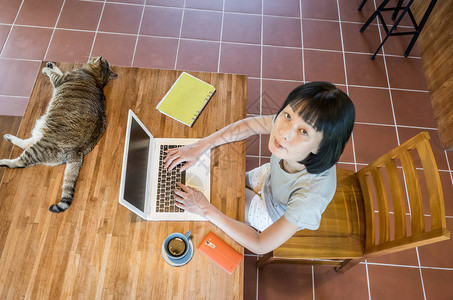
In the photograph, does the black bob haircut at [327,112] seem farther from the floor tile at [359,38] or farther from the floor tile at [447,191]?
the floor tile at [359,38]

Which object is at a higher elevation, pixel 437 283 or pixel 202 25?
pixel 202 25

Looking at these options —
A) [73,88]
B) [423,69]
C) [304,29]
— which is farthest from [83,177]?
[423,69]

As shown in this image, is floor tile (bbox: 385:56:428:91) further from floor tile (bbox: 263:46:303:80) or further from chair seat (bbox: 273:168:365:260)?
chair seat (bbox: 273:168:365:260)

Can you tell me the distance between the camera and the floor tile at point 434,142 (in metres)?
2.39

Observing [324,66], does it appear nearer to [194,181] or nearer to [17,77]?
[194,181]

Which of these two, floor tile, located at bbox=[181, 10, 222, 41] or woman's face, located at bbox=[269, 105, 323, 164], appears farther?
floor tile, located at bbox=[181, 10, 222, 41]

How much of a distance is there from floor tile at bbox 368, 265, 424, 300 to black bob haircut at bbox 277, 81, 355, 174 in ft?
4.90

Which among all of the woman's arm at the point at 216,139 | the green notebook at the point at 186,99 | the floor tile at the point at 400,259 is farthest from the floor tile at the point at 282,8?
the floor tile at the point at 400,259

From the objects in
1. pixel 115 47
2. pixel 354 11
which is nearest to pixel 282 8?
pixel 354 11

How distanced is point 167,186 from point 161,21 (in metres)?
2.09

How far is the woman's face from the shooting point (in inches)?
38.9

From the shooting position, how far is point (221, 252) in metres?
1.21

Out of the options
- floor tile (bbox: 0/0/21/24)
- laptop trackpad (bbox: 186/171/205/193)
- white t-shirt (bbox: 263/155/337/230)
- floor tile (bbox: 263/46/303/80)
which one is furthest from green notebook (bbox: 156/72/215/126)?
floor tile (bbox: 0/0/21/24)

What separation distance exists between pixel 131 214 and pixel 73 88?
738 millimetres
